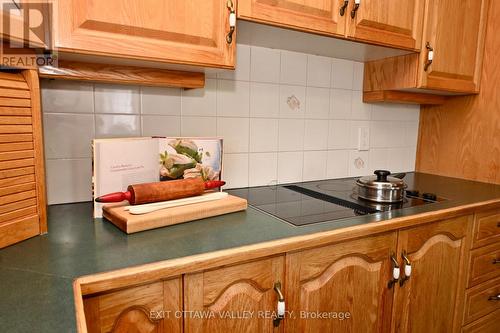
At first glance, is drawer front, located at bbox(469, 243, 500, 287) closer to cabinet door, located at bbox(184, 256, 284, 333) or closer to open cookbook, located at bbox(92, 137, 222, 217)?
cabinet door, located at bbox(184, 256, 284, 333)

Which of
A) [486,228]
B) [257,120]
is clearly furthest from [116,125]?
[486,228]

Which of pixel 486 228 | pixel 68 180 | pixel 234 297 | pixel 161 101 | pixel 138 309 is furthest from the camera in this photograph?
pixel 486 228

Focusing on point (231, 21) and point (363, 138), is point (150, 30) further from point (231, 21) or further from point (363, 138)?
point (363, 138)

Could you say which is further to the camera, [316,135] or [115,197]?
[316,135]

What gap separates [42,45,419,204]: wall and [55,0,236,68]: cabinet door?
1.10 ft

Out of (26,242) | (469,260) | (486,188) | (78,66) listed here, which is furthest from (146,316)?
(486,188)

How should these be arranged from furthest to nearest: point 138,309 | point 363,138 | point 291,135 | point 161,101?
point 363,138 < point 291,135 < point 161,101 < point 138,309

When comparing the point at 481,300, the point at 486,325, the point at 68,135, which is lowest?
the point at 486,325

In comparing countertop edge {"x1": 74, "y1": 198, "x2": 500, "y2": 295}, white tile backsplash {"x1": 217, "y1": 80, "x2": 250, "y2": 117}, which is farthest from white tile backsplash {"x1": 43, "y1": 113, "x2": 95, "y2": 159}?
countertop edge {"x1": 74, "y1": 198, "x2": 500, "y2": 295}

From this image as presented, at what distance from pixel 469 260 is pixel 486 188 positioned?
44cm

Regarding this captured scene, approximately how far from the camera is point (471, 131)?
1.74 m

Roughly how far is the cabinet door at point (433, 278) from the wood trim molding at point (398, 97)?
0.67 meters

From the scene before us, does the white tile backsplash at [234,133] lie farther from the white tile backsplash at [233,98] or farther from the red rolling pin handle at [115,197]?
the red rolling pin handle at [115,197]

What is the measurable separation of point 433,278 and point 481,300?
38cm
